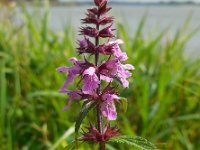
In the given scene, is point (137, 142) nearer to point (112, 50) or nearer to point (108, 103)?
point (108, 103)

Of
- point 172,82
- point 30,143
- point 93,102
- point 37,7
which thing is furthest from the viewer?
point 37,7

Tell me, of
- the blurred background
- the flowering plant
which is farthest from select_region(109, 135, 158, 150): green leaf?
the blurred background

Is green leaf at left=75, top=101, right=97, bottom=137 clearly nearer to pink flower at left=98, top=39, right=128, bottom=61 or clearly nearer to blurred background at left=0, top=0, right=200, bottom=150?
pink flower at left=98, top=39, right=128, bottom=61

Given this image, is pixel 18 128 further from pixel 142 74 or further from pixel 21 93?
pixel 142 74

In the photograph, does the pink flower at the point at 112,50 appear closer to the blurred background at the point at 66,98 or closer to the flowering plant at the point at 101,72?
the flowering plant at the point at 101,72

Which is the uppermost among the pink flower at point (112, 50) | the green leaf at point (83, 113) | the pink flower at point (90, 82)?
the pink flower at point (112, 50)

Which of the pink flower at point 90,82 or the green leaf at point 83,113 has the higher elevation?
the pink flower at point 90,82

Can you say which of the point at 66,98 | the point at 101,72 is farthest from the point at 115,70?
the point at 66,98

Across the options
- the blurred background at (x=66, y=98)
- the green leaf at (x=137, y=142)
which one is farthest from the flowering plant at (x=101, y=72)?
the blurred background at (x=66, y=98)

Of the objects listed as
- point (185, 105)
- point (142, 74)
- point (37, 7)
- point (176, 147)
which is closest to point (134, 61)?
point (142, 74)
